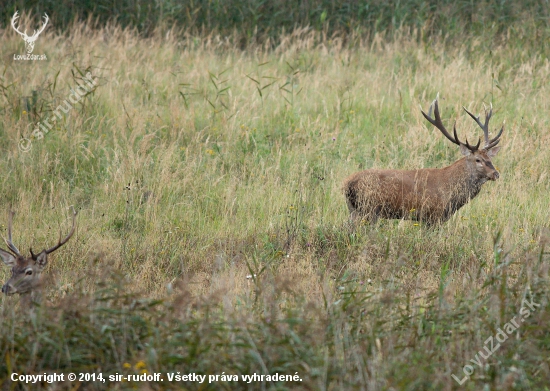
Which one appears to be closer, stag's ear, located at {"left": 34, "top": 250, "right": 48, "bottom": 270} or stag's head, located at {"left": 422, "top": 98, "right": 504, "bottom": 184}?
stag's ear, located at {"left": 34, "top": 250, "right": 48, "bottom": 270}

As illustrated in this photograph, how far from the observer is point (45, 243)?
6871mm

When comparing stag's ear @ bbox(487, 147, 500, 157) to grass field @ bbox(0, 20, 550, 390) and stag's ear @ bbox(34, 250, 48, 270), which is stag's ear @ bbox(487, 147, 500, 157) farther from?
stag's ear @ bbox(34, 250, 48, 270)

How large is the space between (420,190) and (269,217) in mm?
1491

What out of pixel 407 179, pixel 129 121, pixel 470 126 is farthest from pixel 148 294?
pixel 470 126

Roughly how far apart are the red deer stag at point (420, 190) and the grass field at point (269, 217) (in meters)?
0.18

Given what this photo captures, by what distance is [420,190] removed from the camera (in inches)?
296

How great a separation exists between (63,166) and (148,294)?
324cm

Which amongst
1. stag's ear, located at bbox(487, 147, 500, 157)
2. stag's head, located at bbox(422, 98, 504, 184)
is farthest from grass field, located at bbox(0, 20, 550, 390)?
stag's ear, located at bbox(487, 147, 500, 157)

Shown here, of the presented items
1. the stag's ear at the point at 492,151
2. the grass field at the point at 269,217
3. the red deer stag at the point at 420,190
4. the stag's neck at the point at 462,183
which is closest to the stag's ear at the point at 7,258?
the grass field at the point at 269,217

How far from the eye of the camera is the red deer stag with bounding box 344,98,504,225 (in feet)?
24.2

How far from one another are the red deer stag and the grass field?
0.60 ft

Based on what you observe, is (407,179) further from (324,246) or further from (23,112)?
(23,112)

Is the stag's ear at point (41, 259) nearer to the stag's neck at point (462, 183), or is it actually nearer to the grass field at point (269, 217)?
the grass field at point (269, 217)

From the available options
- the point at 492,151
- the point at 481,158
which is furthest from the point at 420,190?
the point at 492,151
